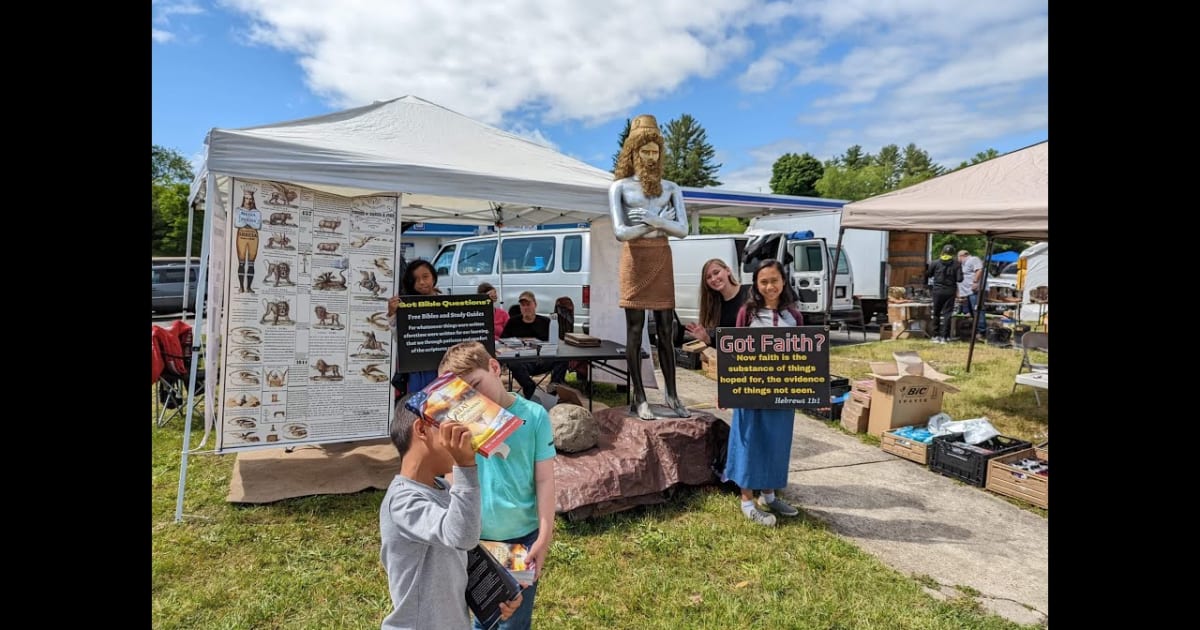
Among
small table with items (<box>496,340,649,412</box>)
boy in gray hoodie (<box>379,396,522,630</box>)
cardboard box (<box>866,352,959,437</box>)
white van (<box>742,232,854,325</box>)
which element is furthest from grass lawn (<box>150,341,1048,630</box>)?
white van (<box>742,232,854,325</box>)

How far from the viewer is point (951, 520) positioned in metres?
3.97

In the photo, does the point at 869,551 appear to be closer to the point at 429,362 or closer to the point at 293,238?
the point at 429,362

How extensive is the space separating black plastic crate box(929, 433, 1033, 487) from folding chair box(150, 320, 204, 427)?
6231 millimetres

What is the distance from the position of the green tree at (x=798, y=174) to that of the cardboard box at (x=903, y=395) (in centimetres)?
4892

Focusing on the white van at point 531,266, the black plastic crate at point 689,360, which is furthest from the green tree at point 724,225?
the black plastic crate at point 689,360

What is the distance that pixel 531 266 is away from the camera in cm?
1043

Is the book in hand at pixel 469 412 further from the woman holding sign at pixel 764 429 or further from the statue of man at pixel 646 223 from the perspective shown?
the statue of man at pixel 646 223

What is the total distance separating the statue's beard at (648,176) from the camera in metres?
4.45

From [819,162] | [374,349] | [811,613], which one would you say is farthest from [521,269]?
[819,162]

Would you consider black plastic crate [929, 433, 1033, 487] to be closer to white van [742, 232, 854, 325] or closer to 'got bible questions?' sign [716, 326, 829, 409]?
'got bible questions?' sign [716, 326, 829, 409]

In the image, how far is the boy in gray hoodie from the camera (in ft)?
4.90

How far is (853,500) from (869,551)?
30.3 inches

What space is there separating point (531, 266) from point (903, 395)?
250 inches

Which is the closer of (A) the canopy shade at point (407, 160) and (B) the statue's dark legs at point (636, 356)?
(A) the canopy shade at point (407, 160)
